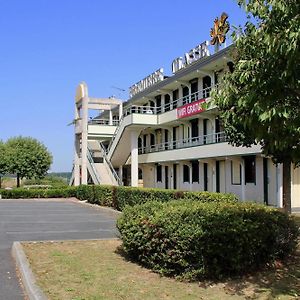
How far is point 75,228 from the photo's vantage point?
1623 centimetres

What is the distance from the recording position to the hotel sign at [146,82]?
135ft

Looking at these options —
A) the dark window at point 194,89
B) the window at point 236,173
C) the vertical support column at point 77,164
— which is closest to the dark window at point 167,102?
the dark window at point 194,89

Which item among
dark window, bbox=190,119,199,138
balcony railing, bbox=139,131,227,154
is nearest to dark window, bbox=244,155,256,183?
balcony railing, bbox=139,131,227,154

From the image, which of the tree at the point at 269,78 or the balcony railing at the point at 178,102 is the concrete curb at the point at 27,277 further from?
the balcony railing at the point at 178,102

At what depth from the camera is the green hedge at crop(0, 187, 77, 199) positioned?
39312mm

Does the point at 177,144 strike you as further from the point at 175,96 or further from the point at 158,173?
the point at 158,173

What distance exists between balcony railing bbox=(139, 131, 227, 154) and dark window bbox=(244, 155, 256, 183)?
189 cm

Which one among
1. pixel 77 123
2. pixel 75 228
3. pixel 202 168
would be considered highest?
pixel 77 123

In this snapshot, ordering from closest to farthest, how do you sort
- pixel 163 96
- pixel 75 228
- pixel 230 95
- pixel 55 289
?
pixel 230 95, pixel 55 289, pixel 75 228, pixel 163 96

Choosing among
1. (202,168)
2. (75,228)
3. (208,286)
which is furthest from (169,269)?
(202,168)

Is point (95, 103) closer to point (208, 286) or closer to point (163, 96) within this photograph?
point (163, 96)

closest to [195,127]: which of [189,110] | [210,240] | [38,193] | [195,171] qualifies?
[189,110]

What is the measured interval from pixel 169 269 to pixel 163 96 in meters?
33.8

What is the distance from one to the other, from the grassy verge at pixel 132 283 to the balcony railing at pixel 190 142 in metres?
20.1
